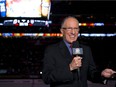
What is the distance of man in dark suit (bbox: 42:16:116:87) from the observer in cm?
199

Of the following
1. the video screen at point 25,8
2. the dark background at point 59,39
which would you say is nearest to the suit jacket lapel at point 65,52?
the dark background at point 59,39

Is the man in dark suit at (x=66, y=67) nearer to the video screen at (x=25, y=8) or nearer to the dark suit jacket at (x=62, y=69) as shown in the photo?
the dark suit jacket at (x=62, y=69)

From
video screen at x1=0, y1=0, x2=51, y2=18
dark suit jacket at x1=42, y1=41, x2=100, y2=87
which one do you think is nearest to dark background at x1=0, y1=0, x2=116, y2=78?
video screen at x1=0, y1=0, x2=51, y2=18

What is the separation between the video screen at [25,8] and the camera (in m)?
5.17

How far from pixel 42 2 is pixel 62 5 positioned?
0.52 m

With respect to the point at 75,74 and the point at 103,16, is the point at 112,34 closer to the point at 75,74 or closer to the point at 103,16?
the point at 103,16

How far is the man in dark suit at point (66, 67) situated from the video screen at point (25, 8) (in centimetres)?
307

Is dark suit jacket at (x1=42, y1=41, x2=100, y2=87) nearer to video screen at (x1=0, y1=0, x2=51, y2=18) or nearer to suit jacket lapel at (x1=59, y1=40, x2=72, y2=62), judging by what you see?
suit jacket lapel at (x1=59, y1=40, x2=72, y2=62)

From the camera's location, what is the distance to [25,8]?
5.23 metres

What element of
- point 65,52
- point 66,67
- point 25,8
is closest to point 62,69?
point 66,67

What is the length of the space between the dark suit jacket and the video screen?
3072 millimetres

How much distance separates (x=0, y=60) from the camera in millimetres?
5098

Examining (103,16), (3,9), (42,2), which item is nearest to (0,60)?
(3,9)

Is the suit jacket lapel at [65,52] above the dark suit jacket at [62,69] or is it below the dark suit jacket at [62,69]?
above
